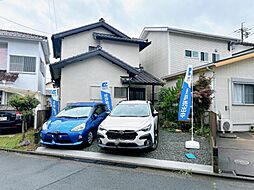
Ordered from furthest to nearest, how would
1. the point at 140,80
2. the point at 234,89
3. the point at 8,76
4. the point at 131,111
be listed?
the point at 8,76 → the point at 140,80 → the point at 234,89 → the point at 131,111

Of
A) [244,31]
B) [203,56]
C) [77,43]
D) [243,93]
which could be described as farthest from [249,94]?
[244,31]

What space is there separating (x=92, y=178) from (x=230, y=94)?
29.7 ft

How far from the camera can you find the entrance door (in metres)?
13.5

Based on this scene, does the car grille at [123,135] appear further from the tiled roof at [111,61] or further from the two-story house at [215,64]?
the tiled roof at [111,61]

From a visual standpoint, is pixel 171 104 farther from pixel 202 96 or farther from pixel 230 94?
pixel 230 94

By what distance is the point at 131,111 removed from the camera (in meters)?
7.30

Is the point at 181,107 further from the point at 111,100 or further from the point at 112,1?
the point at 112,1

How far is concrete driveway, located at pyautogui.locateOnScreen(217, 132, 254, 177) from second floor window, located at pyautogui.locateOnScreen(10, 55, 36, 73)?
14056mm

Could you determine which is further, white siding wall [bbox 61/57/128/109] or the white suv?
white siding wall [bbox 61/57/128/109]

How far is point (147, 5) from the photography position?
1295cm

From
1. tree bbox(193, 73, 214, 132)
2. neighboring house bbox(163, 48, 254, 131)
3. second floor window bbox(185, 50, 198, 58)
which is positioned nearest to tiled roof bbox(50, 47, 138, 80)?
tree bbox(193, 73, 214, 132)

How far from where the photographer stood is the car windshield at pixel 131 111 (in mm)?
7032

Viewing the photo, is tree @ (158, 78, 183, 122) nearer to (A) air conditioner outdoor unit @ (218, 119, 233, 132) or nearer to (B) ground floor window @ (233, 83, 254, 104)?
(A) air conditioner outdoor unit @ (218, 119, 233, 132)

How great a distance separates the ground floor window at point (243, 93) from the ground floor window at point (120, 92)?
650 centimetres
